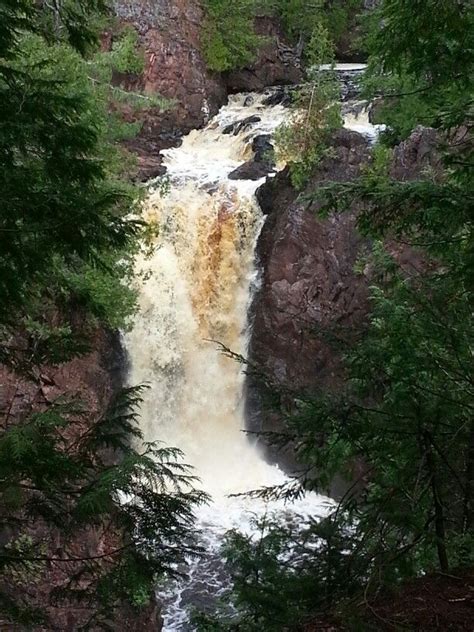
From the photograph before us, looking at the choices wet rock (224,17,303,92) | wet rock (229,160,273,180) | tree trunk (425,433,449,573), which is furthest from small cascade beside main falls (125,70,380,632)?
tree trunk (425,433,449,573)

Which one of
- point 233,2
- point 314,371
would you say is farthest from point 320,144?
point 233,2

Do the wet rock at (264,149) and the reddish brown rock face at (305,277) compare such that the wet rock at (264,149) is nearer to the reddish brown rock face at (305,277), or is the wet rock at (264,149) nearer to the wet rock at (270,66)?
the reddish brown rock face at (305,277)

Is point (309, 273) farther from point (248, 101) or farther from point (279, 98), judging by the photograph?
point (248, 101)

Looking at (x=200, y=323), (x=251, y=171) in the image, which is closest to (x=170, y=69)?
(x=251, y=171)

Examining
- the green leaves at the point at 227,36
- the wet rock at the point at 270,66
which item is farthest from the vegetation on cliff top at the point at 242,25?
the wet rock at the point at 270,66

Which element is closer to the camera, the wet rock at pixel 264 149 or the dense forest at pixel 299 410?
the dense forest at pixel 299 410

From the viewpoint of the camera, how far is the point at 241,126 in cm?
1978

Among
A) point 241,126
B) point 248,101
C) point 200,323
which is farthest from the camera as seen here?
point 248,101

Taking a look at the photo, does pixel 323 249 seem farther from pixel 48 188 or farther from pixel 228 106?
pixel 48 188

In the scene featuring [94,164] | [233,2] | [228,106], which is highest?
[233,2]

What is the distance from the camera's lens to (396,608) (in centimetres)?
336

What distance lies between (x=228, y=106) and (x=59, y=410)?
66.9ft

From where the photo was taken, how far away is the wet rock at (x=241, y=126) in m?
19.6

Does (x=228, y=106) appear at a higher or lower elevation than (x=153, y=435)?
higher
